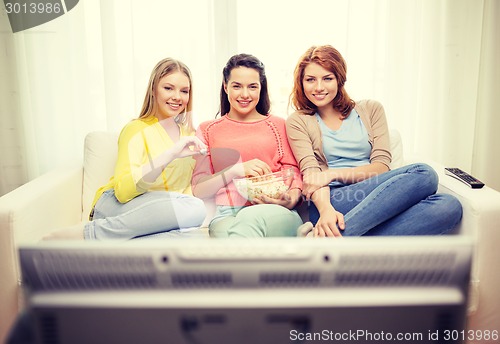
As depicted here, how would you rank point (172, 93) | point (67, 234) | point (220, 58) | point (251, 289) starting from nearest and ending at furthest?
point (251, 289)
point (67, 234)
point (172, 93)
point (220, 58)

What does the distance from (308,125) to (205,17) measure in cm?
98

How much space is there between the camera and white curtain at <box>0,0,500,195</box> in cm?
242

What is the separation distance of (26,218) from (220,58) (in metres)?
1.37

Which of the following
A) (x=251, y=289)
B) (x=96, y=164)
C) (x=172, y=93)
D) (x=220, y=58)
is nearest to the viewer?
(x=251, y=289)

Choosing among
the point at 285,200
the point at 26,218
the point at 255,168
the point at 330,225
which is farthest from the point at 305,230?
the point at 26,218

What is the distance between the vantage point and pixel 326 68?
6.11 feet

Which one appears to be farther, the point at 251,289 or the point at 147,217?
the point at 147,217

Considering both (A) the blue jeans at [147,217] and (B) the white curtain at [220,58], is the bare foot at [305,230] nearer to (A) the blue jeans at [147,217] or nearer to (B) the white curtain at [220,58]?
(A) the blue jeans at [147,217]

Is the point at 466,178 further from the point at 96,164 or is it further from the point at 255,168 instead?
the point at 96,164

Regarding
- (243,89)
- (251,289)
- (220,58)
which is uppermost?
(220,58)

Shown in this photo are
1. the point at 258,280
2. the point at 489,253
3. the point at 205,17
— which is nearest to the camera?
the point at 258,280

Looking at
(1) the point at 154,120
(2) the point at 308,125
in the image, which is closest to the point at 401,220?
(2) the point at 308,125

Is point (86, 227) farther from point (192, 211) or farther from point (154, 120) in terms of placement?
point (154, 120)

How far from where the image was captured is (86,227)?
156 cm
